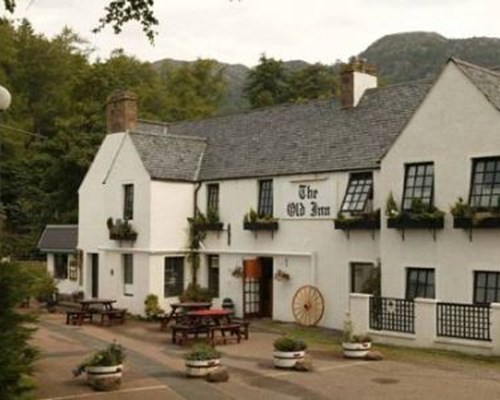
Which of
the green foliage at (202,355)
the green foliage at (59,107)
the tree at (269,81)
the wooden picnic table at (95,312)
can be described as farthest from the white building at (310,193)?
the tree at (269,81)

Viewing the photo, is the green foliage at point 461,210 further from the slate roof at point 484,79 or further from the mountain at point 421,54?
the mountain at point 421,54

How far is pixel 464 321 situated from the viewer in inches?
778

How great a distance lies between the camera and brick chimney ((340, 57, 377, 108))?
28.7 metres

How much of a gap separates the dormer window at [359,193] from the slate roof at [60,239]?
16.5 m

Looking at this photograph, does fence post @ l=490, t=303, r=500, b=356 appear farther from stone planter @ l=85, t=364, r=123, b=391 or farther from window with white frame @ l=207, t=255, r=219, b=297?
window with white frame @ l=207, t=255, r=219, b=297

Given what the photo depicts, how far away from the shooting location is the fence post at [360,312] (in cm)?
2222

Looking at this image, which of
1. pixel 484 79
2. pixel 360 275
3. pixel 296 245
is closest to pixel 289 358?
pixel 360 275

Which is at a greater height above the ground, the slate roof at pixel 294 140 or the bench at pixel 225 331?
the slate roof at pixel 294 140

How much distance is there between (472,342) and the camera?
766 inches

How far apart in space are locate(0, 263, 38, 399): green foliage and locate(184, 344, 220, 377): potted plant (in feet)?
20.2

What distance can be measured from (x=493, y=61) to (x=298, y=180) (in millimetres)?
142830

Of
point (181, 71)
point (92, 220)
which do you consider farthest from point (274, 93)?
point (92, 220)

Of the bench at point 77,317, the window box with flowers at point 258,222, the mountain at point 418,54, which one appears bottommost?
the bench at point 77,317

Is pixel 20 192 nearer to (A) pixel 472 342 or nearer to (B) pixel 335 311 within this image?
(B) pixel 335 311
